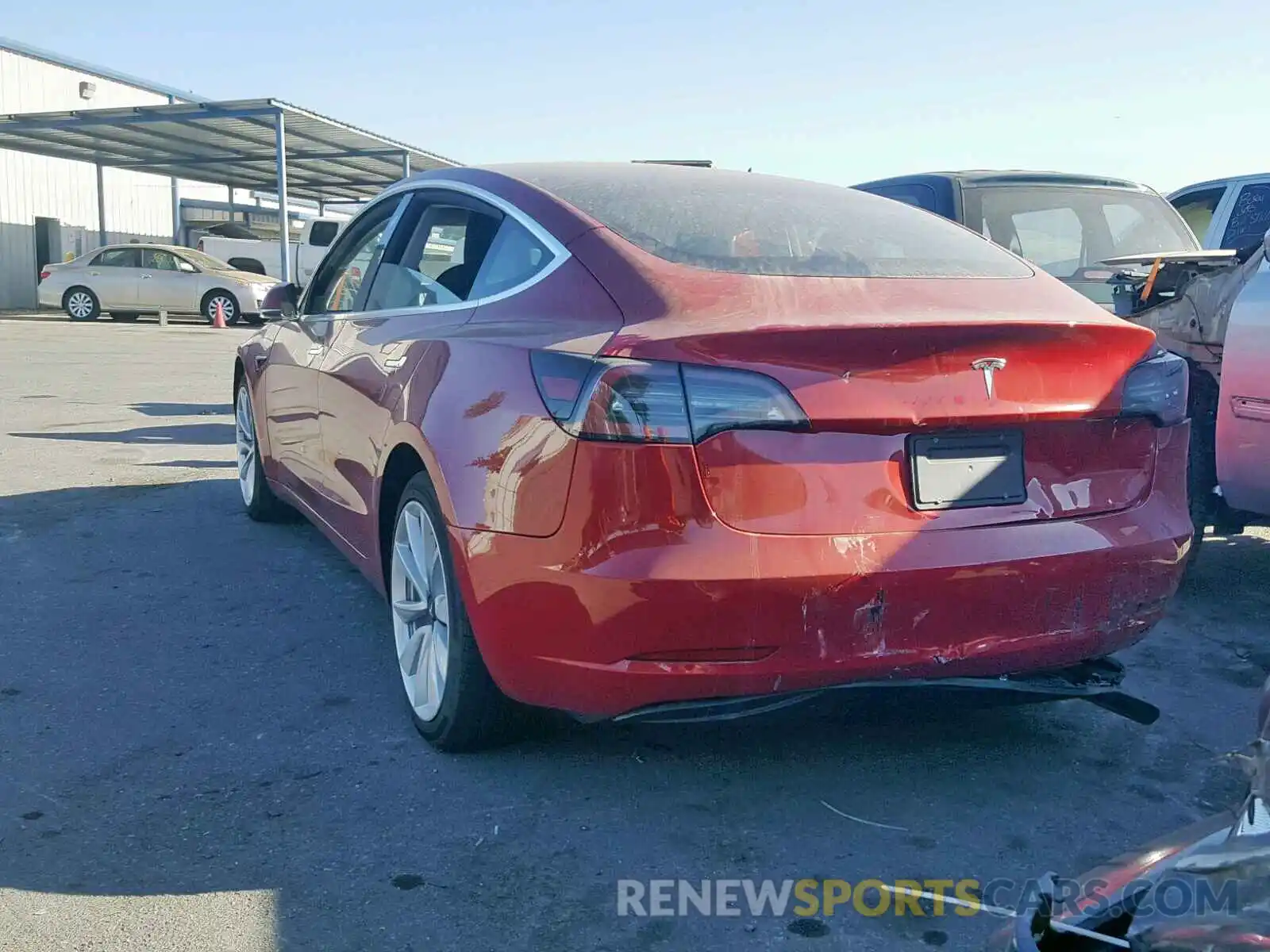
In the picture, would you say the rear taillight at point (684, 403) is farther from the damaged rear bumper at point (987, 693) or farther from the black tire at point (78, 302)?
the black tire at point (78, 302)

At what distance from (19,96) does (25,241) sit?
339 centimetres

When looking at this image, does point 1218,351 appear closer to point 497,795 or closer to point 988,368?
point 988,368

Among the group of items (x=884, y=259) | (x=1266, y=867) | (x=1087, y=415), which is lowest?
(x=1266, y=867)

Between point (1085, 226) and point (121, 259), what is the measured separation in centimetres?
2189

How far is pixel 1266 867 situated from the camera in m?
1.33

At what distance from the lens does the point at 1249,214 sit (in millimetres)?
7898

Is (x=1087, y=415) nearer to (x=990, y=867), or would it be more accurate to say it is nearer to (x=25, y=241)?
(x=990, y=867)

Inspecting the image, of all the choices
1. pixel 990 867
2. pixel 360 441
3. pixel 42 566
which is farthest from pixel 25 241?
pixel 990 867

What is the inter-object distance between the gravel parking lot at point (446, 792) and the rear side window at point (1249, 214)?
161 inches

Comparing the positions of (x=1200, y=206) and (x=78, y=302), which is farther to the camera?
(x=78, y=302)

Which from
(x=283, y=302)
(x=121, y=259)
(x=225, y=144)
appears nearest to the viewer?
(x=283, y=302)

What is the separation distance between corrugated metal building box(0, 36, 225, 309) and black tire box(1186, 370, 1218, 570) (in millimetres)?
29185

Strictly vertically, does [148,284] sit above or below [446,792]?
above

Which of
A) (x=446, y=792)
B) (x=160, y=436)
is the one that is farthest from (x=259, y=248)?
(x=446, y=792)
